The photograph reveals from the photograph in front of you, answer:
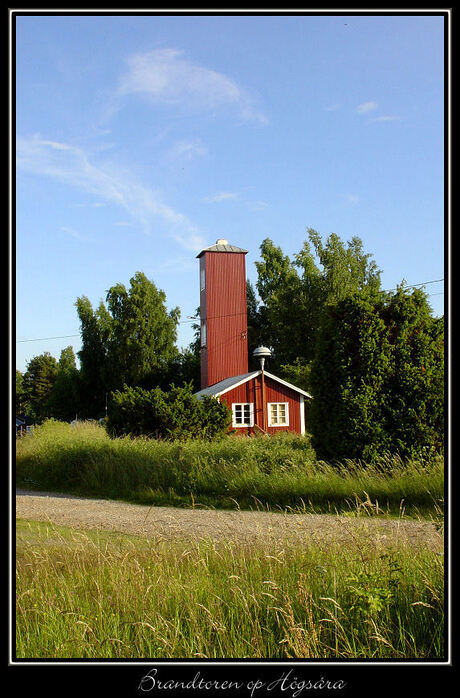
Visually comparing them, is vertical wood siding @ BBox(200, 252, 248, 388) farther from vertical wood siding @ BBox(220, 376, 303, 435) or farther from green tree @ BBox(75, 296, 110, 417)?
green tree @ BBox(75, 296, 110, 417)

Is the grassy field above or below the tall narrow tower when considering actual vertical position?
below

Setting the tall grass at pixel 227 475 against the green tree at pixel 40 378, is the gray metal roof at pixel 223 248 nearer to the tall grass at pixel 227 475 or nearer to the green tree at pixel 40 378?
the tall grass at pixel 227 475

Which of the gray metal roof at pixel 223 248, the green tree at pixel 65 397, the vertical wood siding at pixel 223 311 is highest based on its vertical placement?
the gray metal roof at pixel 223 248

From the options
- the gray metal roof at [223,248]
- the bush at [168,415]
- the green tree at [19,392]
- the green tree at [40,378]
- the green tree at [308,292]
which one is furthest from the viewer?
the green tree at [40,378]

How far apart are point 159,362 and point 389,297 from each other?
30.4 metres

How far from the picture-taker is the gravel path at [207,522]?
4840 millimetres

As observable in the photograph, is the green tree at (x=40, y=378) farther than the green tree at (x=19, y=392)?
Yes

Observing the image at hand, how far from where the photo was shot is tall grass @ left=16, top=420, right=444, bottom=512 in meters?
9.64

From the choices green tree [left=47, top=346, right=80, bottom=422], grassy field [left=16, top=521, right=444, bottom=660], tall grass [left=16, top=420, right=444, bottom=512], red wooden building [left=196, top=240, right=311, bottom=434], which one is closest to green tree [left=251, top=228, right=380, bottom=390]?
red wooden building [left=196, top=240, right=311, bottom=434]

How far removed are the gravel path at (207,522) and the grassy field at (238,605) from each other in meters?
0.29

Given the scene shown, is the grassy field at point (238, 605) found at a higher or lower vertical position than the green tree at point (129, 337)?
lower

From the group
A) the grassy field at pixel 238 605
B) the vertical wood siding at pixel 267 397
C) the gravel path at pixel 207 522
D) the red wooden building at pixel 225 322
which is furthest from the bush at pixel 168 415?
the grassy field at pixel 238 605

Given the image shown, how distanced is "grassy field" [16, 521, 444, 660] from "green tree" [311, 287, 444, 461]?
6.82 meters
